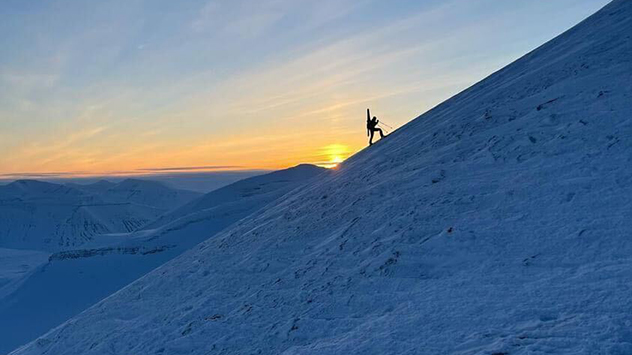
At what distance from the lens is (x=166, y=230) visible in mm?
41844

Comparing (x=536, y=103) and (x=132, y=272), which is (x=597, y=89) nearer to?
(x=536, y=103)

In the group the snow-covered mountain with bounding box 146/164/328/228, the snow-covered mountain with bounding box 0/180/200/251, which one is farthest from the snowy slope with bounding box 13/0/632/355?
the snow-covered mountain with bounding box 0/180/200/251

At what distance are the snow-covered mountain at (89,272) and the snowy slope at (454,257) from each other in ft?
78.0

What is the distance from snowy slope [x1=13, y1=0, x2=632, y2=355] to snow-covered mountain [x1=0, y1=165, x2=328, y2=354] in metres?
23.8

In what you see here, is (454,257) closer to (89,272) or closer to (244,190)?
(89,272)

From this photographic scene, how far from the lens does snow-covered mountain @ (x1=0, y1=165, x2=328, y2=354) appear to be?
106ft

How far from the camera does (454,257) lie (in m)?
6.04

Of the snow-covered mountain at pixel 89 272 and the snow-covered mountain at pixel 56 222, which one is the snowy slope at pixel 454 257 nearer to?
the snow-covered mountain at pixel 89 272

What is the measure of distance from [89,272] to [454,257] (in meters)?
37.9

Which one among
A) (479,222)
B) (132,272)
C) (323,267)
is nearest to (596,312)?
(479,222)

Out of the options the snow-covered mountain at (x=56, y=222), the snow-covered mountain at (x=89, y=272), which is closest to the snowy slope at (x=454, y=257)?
the snow-covered mountain at (x=89, y=272)

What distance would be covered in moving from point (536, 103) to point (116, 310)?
11470 mm

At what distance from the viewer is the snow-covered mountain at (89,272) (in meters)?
32.3

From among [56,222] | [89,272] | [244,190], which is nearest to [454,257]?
[89,272]
